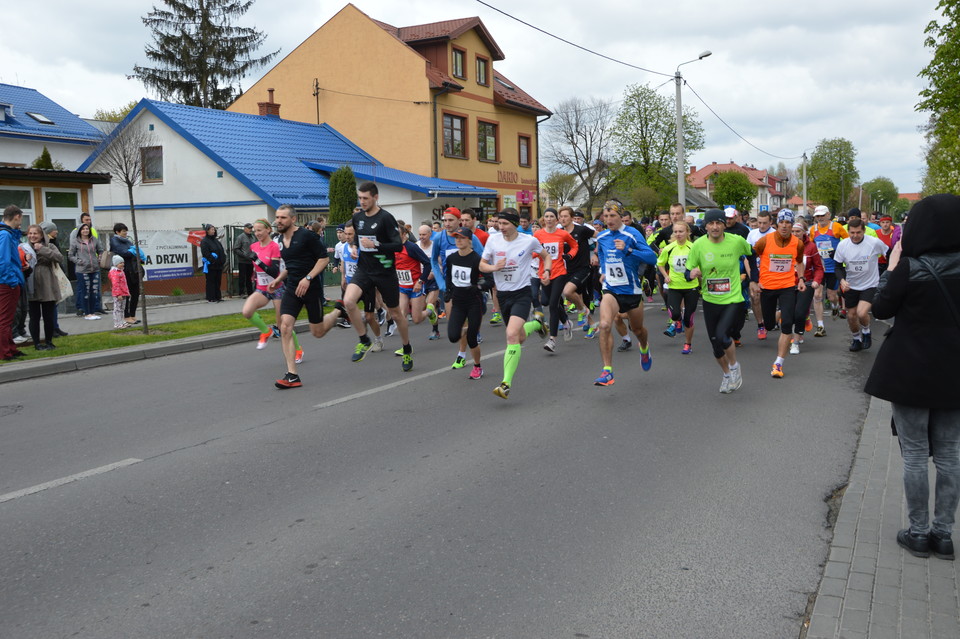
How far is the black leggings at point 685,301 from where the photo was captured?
1149 cm

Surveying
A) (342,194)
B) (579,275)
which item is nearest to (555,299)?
(579,275)

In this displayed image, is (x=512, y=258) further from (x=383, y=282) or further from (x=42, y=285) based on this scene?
(x=42, y=285)

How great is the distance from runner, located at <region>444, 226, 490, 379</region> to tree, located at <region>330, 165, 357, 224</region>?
54.6 ft

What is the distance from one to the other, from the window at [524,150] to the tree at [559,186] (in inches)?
1263

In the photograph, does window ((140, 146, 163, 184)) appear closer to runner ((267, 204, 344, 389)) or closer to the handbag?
the handbag

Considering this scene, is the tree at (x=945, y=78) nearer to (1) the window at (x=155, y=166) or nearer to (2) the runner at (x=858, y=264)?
(2) the runner at (x=858, y=264)

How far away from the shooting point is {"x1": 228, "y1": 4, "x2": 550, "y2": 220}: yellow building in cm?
3466

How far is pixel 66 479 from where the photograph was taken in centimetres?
573

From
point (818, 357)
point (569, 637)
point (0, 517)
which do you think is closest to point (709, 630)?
point (569, 637)

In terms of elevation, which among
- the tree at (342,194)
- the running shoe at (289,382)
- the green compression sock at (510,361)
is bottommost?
the running shoe at (289,382)

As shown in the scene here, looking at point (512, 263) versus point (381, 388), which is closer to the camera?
point (512, 263)

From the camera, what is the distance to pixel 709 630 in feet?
11.4

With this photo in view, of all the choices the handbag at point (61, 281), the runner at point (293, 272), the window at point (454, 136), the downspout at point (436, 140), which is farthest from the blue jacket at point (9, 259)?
the window at point (454, 136)

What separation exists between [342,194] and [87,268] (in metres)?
10.2
